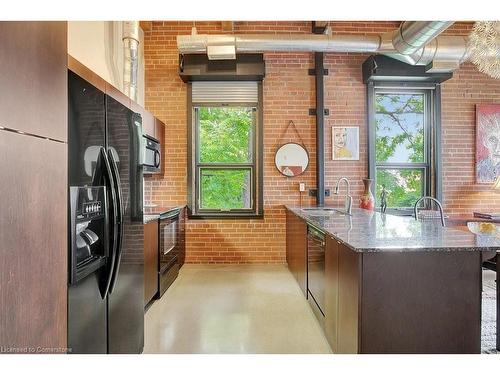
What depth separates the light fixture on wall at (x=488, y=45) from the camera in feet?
8.50

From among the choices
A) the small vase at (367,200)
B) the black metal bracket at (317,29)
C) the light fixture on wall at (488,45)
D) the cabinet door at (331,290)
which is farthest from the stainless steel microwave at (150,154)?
the light fixture on wall at (488,45)

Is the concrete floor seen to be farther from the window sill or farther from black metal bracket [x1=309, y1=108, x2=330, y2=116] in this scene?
black metal bracket [x1=309, y1=108, x2=330, y2=116]

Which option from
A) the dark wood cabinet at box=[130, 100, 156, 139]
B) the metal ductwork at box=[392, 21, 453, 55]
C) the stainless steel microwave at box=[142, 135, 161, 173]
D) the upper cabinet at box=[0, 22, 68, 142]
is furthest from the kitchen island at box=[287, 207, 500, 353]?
the dark wood cabinet at box=[130, 100, 156, 139]

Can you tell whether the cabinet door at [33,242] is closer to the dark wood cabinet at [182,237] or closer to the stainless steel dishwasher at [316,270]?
the stainless steel dishwasher at [316,270]

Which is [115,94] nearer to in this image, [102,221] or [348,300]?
[102,221]

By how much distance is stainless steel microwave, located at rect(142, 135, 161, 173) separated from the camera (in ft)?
11.2

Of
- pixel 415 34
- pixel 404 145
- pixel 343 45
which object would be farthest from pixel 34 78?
pixel 404 145

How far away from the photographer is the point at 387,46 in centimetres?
382

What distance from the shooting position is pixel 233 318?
9.02 ft

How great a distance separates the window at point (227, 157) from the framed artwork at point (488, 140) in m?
3.40

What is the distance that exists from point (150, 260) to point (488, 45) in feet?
12.0

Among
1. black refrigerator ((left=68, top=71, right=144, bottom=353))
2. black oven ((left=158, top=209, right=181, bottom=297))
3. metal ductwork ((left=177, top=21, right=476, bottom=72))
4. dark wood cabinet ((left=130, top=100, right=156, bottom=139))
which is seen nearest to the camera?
black refrigerator ((left=68, top=71, right=144, bottom=353))

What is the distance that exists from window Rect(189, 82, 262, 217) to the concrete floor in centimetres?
116
